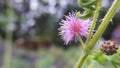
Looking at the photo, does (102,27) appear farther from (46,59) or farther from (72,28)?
(46,59)

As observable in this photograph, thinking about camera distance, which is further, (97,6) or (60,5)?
(60,5)

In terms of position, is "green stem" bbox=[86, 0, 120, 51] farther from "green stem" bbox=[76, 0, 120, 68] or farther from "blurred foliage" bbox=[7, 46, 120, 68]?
"blurred foliage" bbox=[7, 46, 120, 68]

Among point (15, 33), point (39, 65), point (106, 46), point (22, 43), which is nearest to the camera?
point (106, 46)

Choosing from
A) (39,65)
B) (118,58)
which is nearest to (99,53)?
(118,58)

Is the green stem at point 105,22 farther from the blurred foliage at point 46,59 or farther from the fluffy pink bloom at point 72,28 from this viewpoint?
the blurred foliage at point 46,59

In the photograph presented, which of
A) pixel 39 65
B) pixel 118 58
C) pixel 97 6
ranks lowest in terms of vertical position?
pixel 39 65

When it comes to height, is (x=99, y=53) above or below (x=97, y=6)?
below

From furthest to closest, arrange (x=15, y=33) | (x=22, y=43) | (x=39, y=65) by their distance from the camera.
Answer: (x=15, y=33) < (x=22, y=43) < (x=39, y=65)

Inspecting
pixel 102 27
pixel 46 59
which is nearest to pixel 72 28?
pixel 102 27

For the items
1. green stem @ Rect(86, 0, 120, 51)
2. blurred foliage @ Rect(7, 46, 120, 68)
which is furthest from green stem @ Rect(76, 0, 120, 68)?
blurred foliage @ Rect(7, 46, 120, 68)

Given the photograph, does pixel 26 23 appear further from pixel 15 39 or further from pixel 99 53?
pixel 99 53
